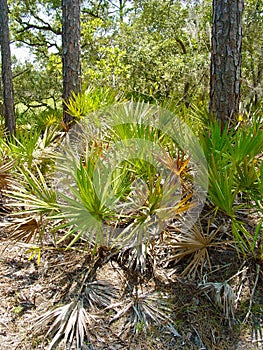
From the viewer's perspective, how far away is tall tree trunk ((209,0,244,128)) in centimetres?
358

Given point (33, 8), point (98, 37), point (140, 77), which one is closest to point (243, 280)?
point (140, 77)

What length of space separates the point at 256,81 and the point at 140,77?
2242 mm

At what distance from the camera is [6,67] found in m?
7.24

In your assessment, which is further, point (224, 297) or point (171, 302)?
point (171, 302)

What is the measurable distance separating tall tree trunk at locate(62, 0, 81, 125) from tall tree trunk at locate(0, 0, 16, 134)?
2.05 metres

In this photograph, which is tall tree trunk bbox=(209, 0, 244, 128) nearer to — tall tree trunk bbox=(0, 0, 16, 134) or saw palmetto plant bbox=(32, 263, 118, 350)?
saw palmetto plant bbox=(32, 263, 118, 350)

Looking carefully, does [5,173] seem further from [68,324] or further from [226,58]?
[226,58]

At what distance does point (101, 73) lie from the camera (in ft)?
23.1

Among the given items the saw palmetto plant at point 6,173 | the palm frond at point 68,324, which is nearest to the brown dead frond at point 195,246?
the palm frond at point 68,324

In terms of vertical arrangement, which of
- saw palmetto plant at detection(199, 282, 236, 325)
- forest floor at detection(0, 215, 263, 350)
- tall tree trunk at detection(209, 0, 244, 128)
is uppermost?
tall tree trunk at detection(209, 0, 244, 128)

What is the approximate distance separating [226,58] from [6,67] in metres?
5.16

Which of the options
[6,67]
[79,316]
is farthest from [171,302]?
[6,67]

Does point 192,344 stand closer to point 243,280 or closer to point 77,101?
point 243,280

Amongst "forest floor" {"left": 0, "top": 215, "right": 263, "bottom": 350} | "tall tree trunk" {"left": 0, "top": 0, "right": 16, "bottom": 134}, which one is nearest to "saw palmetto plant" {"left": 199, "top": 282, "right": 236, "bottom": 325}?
"forest floor" {"left": 0, "top": 215, "right": 263, "bottom": 350}
